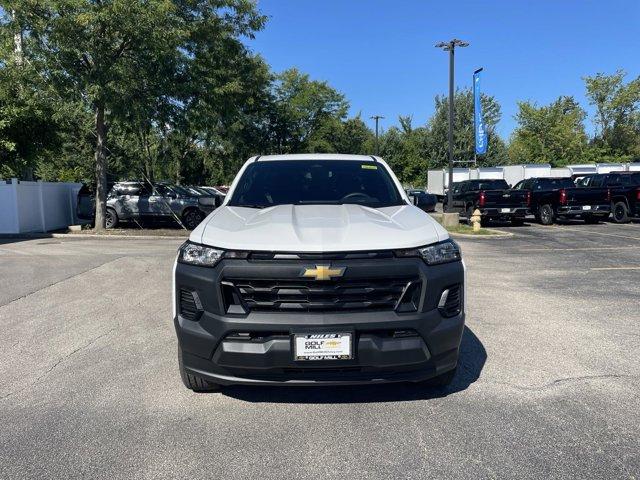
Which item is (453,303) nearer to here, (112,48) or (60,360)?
(60,360)

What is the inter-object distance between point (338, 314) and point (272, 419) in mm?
913

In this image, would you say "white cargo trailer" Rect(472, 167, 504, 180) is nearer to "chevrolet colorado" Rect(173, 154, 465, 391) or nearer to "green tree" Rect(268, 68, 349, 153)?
"green tree" Rect(268, 68, 349, 153)

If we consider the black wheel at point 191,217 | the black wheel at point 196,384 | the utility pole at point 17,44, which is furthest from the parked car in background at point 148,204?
the black wheel at point 196,384

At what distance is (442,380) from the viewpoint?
389cm

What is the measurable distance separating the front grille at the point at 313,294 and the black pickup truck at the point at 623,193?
769 inches

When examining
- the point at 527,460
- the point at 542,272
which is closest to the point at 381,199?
the point at 527,460

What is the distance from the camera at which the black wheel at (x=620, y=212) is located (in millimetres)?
19748

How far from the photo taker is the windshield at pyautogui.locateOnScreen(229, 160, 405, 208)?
4781 mm

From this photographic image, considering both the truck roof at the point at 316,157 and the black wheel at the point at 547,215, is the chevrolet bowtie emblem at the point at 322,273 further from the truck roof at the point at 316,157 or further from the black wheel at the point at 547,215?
the black wheel at the point at 547,215

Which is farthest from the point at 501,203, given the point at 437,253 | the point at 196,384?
the point at 196,384

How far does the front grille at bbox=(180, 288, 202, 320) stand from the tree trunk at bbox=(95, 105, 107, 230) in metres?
15.9

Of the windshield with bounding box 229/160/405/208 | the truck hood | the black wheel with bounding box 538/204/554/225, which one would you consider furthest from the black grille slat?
the black wheel with bounding box 538/204/554/225

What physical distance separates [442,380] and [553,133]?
55842 millimetres

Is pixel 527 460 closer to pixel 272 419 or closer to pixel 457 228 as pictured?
pixel 272 419
